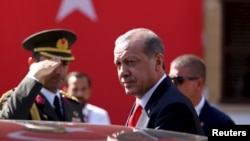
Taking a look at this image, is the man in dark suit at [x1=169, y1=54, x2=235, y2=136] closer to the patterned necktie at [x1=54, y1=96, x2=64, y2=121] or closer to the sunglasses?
the sunglasses

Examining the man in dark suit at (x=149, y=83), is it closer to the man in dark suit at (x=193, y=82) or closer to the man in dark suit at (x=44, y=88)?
the man in dark suit at (x=44, y=88)

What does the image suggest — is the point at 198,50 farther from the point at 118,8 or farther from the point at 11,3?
the point at 11,3

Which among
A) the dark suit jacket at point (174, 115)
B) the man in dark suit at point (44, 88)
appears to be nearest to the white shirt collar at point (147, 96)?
the dark suit jacket at point (174, 115)

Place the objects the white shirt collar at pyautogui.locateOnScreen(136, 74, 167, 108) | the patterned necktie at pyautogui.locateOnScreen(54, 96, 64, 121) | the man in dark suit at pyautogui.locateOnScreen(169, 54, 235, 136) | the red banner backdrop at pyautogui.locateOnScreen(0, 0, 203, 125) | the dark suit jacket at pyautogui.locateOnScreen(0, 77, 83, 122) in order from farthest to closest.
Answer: the red banner backdrop at pyautogui.locateOnScreen(0, 0, 203, 125) < the man in dark suit at pyautogui.locateOnScreen(169, 54, 235, 136) < the patterned necktie at pyautogui.locateOnScreen(54, 96, 64, 121) < the dark suit jacket at pyautogui.locateOnScreen(0, 77, 83, 122) < the white shirt collar at pyautogui.locateOnScreen(136, 74, 167, 108)

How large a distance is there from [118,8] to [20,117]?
4.53 meters

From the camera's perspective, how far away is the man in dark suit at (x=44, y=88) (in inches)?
199

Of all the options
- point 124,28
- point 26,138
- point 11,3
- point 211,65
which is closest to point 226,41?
point 211,65

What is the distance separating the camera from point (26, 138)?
2848 millimetres

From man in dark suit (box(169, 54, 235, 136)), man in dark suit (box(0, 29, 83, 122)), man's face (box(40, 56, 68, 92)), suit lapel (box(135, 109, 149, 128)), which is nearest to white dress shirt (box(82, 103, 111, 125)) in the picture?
man in dark suit (box(0, 29, 83, 122))

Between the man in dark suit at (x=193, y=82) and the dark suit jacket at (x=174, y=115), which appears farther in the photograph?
the man in dark suit at (x=193, y=82)

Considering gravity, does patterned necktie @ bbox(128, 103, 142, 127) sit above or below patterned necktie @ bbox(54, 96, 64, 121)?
above

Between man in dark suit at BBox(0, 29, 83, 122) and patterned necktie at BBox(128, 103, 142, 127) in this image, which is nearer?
patterned necktie at BBox(128, 103, 142, 127)

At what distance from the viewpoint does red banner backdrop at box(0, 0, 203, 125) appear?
29.9 feet

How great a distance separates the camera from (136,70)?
4102 mm
